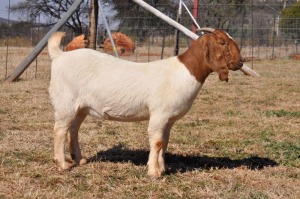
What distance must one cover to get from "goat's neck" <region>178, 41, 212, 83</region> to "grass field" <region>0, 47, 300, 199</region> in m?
1.09

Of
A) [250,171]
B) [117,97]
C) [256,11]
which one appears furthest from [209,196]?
[256,11]

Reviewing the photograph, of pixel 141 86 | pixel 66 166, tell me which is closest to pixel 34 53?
pixel 66 166

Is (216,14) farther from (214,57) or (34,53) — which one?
(214,57)

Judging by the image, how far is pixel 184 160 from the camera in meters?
6.52

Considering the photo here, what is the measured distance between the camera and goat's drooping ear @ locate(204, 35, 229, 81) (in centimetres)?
560

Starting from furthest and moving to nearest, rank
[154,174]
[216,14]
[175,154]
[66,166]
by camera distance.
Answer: [216,14] < [175,154] < [66,166] < [154,174]

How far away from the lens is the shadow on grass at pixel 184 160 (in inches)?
245

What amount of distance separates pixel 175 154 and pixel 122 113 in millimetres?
1373

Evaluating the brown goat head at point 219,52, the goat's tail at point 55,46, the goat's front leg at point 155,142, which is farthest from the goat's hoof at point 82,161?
the brown goat head at point 219,52

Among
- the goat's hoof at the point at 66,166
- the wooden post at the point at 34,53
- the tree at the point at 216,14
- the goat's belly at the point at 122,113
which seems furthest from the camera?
the tree at the point at 216,14

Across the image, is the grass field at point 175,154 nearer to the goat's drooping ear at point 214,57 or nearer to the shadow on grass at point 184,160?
the shadow on grass at point 184,160

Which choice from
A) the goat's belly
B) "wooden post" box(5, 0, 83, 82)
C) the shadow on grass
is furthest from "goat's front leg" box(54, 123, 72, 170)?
"wooden post" box(5, 0, 83, 82)

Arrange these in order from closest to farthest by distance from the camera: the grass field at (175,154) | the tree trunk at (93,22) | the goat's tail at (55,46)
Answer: the grass field at (175,154)
the goat's tail at (55,46)
the tree trunk at (93,22)

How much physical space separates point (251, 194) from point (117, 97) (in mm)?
1716
